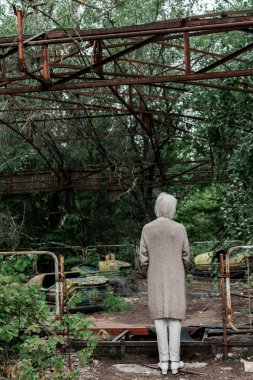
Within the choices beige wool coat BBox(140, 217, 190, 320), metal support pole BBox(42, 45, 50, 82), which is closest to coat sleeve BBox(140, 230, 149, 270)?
beige wool coat BBox(140, 217, 190, 320)

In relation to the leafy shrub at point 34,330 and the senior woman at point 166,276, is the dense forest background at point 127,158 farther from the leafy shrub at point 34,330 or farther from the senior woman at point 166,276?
the leafy shrub at point 34,330

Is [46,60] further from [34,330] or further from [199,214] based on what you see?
[199,214]

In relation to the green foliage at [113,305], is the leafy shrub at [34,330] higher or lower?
higher

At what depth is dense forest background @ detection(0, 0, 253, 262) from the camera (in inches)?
531

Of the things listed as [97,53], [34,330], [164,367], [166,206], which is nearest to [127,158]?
[97,53]

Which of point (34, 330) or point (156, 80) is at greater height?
point (156, 80)

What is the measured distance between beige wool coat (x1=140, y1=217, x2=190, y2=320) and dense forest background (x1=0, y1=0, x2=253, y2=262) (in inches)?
229

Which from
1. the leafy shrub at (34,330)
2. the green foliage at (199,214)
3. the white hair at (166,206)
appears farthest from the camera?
the green foliage at (199,214)

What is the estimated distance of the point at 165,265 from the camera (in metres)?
7.00

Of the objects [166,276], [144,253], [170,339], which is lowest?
[170,339]

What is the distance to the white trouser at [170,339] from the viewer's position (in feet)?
22.6

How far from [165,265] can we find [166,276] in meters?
0.12

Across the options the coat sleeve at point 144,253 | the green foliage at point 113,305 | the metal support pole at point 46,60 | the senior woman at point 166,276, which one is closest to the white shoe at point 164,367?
the senior woman at point 166,276

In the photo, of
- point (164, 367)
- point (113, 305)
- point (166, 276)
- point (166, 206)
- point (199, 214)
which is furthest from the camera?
point (199, 214)
